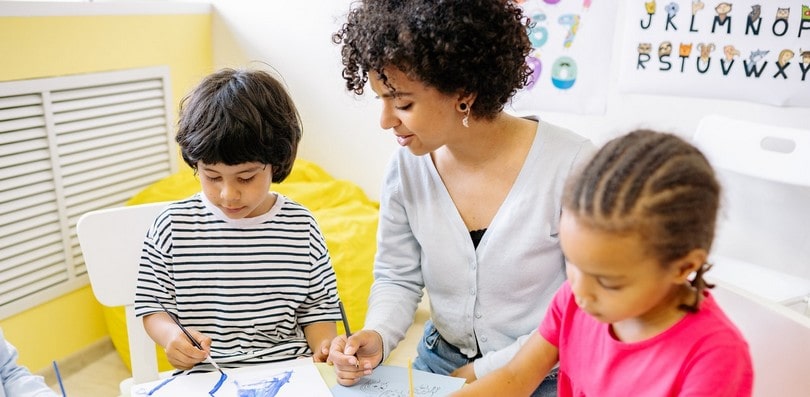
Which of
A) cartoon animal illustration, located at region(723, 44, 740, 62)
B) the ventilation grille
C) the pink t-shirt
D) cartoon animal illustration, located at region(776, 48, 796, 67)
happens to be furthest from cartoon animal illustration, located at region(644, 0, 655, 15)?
the ventilation grille

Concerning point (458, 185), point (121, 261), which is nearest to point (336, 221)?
point (121, 261)

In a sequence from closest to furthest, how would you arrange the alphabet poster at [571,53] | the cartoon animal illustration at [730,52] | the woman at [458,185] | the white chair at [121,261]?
1. the woman at [458,185]
2. the white chair at [121,261]
3. the cartoon animal illustration at [730,52]
4. the alphabet poster at [571,53]

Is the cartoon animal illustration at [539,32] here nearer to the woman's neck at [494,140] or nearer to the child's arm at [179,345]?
the woman's neck at [494,140]

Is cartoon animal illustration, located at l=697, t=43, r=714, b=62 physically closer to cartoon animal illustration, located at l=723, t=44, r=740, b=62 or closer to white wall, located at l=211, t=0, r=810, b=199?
cartoon animal illustration, located at l=723, t=44, r=740, b=62

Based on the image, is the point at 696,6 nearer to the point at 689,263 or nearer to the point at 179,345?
the point at 689,263

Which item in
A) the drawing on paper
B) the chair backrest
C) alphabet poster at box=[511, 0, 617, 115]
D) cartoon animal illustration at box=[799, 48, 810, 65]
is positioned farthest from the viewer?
alphabet poster at box=[511, 0, 617, 115]

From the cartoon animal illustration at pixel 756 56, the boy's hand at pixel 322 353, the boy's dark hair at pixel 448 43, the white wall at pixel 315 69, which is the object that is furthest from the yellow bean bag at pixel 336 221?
the cartoon animal illustration at pixel 756 56

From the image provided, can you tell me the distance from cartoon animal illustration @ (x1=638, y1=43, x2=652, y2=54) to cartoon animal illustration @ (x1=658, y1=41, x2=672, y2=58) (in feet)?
A: 0.09

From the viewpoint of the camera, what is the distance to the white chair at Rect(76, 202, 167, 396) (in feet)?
4.03

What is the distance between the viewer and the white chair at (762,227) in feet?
2.95

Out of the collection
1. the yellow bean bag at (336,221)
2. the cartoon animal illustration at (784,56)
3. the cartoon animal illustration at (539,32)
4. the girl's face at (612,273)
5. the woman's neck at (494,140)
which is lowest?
the yellow bean bag at (336,221)

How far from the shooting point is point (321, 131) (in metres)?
2.73

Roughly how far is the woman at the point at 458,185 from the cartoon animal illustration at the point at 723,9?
0.99m

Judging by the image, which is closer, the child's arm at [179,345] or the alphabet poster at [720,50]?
the child's arm at [179,345]
